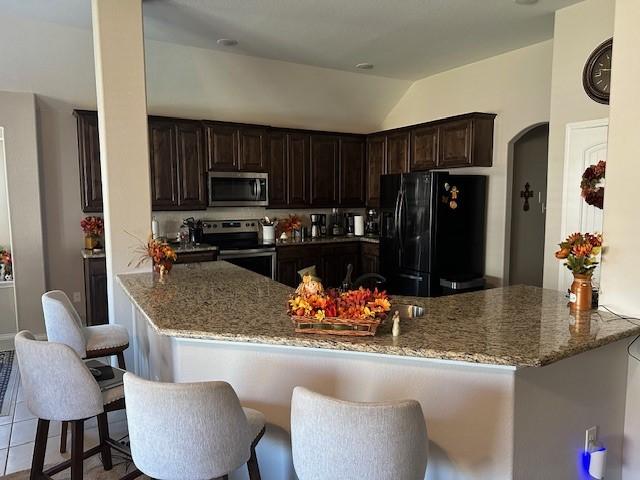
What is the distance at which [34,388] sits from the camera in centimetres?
198

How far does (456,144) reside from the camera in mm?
5199

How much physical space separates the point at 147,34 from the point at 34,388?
12.5ft

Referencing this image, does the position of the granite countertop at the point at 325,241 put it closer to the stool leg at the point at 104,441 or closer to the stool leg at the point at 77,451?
the stool leg at the point at 104,441

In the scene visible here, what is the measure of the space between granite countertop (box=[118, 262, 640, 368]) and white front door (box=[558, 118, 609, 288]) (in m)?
1.44

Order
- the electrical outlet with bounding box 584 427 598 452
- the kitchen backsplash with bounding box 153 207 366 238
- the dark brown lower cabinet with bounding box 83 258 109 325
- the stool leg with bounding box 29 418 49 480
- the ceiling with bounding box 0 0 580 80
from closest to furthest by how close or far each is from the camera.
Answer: the electrical outlet with bounding box 584 427 598 452 → the stool leg with bounding box 29 418 49 480 → the ceiling with bounding box 0 0 580 80 → the dark brown lower cabinet with bounding box 83 258 109 325 → the kitchen backsplash with bounding box 153 207 366 238

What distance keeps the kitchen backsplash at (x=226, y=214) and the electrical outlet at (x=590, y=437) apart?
4.68 metres

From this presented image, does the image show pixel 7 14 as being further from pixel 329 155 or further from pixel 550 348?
pixel 550 348

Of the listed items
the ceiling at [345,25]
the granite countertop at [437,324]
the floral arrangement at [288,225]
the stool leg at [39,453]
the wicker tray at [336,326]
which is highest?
the ceiling at [345,25]

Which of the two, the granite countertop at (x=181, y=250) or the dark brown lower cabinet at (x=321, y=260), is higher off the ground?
the granite countertop at (x=181, y=250)

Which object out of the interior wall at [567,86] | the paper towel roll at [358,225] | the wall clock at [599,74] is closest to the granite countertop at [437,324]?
the interior wall at [567,86]

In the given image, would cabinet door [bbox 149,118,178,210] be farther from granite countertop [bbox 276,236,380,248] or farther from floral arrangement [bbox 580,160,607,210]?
floral arrangement [bbox 580,160,607,210]

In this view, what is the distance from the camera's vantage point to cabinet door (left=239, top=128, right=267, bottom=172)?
561cm

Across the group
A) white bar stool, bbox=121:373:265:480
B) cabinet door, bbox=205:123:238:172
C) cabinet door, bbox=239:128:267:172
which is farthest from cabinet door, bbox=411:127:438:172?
white bar stool, bbox=121:373:265:480

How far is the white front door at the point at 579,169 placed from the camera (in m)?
3.76
